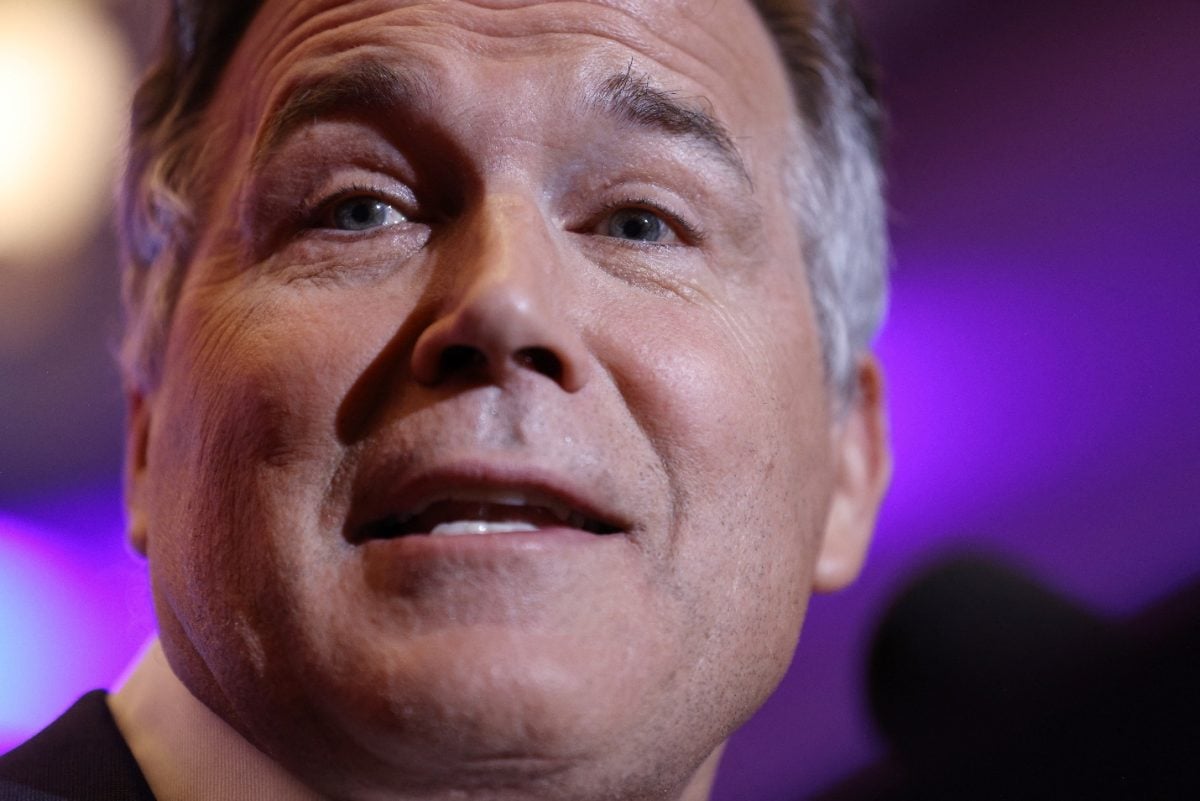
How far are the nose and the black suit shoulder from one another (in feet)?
1.74

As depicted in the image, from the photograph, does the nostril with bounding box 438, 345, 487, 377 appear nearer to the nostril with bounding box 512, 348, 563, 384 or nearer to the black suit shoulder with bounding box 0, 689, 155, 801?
the nostril with bounding box 512, 348, 563, 384

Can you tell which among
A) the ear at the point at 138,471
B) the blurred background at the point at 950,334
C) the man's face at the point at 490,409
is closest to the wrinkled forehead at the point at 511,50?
the man's face at the point at 490,409

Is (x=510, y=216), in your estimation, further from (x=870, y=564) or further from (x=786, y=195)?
(x=870, y=564)

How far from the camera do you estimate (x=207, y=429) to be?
115 cm

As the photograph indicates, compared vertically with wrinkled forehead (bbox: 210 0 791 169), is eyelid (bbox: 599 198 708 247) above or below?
below

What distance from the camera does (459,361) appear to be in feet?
3.41

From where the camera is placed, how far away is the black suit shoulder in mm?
1114

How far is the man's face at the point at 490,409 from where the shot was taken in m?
0.98

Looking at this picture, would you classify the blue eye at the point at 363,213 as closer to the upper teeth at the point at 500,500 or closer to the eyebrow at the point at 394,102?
the eyebrow at the point at 394,102

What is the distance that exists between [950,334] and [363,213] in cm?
107

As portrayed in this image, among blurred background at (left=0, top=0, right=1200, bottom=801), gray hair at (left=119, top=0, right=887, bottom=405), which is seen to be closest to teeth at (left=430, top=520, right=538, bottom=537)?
gray hair at (left=119, top=0, right=887, bottom=405)

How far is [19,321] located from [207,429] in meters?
1.04

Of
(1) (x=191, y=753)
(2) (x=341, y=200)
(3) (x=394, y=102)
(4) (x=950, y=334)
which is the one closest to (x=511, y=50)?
(3) (x=394, y=102)

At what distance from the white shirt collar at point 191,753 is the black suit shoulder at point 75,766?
0.02 m
